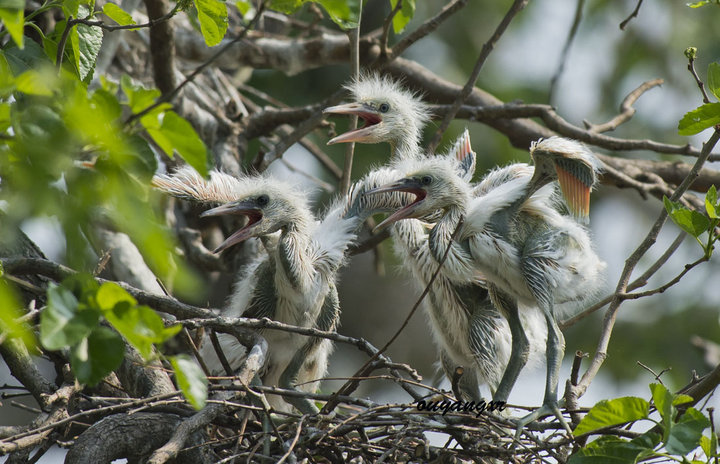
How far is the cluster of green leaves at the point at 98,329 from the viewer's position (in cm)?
103

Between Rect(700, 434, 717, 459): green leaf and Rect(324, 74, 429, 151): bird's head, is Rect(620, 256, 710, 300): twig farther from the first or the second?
Rect(324, 74, 429, 151): bird's head

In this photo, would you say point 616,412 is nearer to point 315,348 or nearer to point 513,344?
point 513,344

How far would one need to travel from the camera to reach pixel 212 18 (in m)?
1.64

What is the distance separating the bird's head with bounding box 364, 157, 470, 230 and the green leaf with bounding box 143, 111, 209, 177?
5.31 feet

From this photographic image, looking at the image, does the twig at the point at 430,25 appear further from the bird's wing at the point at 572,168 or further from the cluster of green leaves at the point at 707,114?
the cluster of green leaves at the point at 707,114

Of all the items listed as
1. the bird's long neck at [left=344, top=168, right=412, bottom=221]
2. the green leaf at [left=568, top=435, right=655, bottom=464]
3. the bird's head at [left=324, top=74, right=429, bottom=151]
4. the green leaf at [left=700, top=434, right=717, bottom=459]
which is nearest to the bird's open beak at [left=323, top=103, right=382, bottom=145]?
the bird's head at [left=324, top=74, right=429, bottom=151]

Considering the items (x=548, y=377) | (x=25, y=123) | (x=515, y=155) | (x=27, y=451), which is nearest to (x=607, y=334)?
(x=548, y=377)

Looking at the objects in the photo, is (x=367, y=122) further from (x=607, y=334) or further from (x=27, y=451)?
(x=27, y=451)

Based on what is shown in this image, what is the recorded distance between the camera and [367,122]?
3.35 meters

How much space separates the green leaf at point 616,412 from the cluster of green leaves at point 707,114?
2.26 ft

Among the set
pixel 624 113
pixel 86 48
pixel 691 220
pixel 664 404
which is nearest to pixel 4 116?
pixel 86 48

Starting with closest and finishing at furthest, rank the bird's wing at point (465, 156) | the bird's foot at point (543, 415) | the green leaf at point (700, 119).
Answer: the green leaf at point (700, 119)
the bird's foot at point (543, 415)
the bird's wing at point (465, 156)

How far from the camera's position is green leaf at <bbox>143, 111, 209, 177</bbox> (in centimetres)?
105

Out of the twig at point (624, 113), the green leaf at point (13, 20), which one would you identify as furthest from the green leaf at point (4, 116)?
the twig at point (624, 113)
